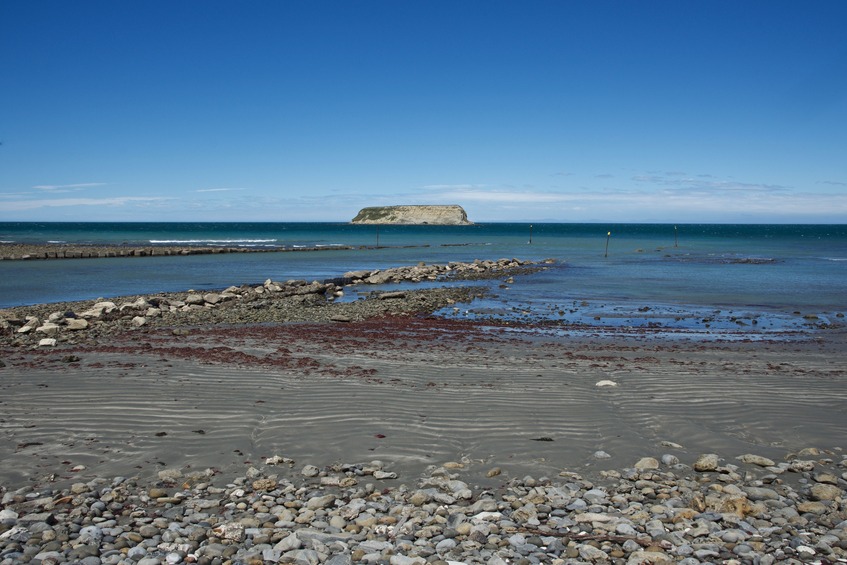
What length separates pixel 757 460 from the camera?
615 centimetres

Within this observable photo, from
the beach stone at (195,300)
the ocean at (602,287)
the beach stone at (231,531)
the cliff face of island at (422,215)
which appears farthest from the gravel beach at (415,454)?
the cliff face of island at (422,215)

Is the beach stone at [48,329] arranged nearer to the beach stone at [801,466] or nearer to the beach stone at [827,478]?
the beach stone at [801,466]

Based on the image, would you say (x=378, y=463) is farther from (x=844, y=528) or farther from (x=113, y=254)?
(x=113, y=254)

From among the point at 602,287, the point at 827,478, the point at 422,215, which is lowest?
the point at 602,287

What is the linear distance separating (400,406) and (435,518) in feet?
10.5

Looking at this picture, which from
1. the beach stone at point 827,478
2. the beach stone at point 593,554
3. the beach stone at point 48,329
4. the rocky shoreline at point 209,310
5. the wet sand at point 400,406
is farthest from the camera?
the rocky shoreline at point 209,310

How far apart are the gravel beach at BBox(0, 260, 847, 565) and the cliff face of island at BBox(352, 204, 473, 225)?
173m

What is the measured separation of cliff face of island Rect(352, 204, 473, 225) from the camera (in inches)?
7269

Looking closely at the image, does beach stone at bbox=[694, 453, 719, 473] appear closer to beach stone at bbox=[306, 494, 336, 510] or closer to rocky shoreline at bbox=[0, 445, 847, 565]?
rocky shoreline at bbox=[0, 445, 847, 565]

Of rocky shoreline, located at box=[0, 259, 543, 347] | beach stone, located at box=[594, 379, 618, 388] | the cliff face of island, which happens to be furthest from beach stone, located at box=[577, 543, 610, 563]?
the cliff face of island

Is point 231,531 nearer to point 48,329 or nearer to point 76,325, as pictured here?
point 48,329

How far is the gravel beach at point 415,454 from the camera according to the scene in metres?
4.56

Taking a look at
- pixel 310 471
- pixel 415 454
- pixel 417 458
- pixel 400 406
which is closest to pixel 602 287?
pixel 400 406

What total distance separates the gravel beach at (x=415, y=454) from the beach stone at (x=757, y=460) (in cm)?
2
